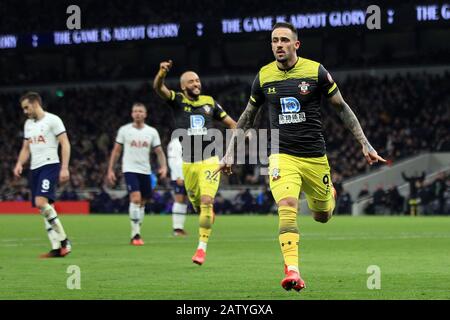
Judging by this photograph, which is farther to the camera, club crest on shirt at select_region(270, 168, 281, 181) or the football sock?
club crest on shirt at select_region(270, 168, 281, 181)

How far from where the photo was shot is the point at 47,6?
1938 inches

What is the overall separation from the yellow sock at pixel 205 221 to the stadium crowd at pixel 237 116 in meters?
22.9

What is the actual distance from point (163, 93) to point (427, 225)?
1233 cm

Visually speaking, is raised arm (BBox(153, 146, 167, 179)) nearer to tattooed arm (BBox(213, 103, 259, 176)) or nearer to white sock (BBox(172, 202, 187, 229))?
white sock (BBox(172, 202, 187, 229))

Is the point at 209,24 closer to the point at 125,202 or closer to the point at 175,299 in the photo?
the point at 125,202

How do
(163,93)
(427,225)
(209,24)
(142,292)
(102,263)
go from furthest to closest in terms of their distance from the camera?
(209,24) → (427,225) → (163,93) → (102,263) → (142,292)

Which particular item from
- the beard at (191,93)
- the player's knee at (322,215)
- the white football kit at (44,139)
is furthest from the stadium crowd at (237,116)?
the player's knee at (322,215)

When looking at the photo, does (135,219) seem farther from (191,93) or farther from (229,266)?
(229,266)

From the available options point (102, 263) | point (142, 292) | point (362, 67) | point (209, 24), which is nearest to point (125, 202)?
point (209, 24)

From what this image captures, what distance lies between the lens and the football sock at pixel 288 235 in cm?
905

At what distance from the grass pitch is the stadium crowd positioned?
59.3 ft

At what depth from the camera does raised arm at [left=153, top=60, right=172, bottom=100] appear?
481 inches

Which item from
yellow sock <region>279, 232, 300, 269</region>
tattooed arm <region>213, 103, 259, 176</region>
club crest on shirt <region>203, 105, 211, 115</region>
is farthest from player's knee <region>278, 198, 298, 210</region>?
club crest on shirt <region>203, 105, 211, 115</region>

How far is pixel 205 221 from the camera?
1316 cm
